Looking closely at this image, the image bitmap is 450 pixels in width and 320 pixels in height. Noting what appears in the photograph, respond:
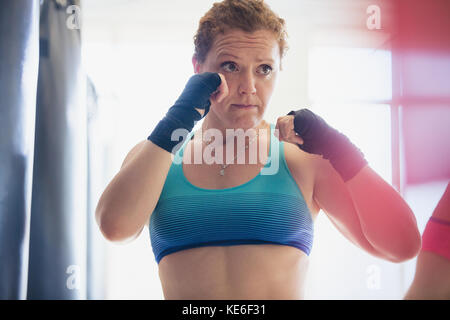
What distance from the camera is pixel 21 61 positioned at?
2.41 ft

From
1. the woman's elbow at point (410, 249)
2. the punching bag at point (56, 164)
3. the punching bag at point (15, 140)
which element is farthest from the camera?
the punching bag at point (56, 164)

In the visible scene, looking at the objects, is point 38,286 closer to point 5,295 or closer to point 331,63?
point 5,295

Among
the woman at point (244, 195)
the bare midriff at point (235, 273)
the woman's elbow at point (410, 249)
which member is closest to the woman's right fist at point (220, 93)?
the woman at point (244, 195)

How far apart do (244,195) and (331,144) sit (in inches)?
7.0

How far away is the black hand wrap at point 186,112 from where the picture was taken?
0.58m

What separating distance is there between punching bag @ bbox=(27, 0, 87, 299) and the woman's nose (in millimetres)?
611

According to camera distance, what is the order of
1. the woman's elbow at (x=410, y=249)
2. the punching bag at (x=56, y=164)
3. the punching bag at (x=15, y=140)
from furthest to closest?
the punching bag at (x=56, y=164) < the punching bag at (x=15, y=140) < the woman's elbow at (x=410, y=249)

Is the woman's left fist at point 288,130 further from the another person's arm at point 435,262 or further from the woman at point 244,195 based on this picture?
the another person's arm at point 435,262

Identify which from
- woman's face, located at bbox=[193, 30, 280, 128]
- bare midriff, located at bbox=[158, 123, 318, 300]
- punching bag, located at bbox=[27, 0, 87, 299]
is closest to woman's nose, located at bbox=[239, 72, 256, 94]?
woman's face, located at bbox=[193, 30, 280, 128]

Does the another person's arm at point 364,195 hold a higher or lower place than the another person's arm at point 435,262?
higher

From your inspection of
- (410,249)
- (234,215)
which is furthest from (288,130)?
(410,249)

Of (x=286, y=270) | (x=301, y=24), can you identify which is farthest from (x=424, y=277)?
(x=301, y=24)

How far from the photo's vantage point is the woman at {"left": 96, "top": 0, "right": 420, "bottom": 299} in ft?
1.88

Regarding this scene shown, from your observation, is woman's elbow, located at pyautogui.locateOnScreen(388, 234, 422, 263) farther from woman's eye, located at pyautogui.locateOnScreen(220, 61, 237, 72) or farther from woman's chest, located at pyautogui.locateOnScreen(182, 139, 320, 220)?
woman's eye, located at pyautogui.locateOnScreen(220, 61, 237, 72)
